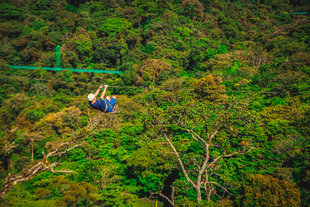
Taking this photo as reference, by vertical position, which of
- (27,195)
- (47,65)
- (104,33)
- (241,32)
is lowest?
(47,65)

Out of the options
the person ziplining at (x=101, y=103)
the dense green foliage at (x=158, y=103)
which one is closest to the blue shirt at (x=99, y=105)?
the person ziplining at (x=101, y=103)

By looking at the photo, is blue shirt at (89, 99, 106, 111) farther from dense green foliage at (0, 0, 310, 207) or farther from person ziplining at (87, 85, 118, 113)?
dense green foliage at (0, 0, 310, 207)

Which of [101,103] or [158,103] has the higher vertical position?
[101,103]

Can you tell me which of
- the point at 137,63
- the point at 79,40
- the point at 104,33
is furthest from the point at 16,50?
the point at 137,63

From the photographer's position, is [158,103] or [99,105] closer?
[99,105]

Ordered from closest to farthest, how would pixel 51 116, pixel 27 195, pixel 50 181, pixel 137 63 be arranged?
pixel 27 195 → pixel 50 181 → pixel 51 116 → pixel 137 63

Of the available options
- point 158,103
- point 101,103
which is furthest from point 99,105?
point 158,103

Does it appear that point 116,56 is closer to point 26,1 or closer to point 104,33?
point 104,33

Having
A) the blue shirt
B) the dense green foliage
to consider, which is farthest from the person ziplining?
the dense green foliage

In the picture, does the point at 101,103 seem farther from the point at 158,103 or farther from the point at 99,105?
the point at 158,103
